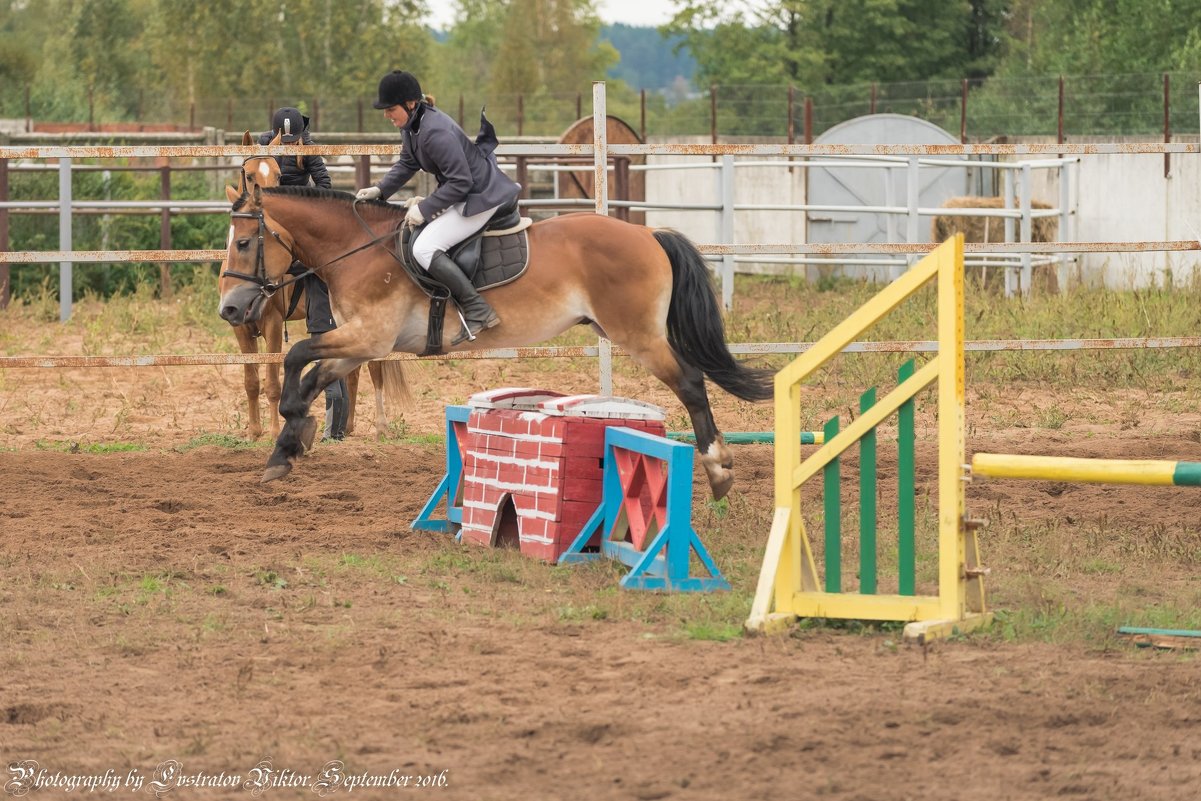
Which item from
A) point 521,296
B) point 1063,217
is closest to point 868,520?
point 521,296

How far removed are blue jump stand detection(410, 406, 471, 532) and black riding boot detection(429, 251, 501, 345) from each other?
403 millimetres

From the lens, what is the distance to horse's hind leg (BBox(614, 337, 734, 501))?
693 cm

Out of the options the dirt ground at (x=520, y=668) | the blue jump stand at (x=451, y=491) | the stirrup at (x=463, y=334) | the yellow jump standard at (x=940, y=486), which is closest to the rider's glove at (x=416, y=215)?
the stirrup at (x=463, y=334)

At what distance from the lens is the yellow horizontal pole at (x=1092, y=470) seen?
15.4 feet

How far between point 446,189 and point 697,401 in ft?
4.97

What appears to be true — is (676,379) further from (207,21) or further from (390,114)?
(207,21)

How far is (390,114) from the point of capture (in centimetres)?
711

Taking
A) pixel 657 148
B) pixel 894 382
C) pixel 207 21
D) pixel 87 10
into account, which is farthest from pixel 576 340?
pixel 87 10

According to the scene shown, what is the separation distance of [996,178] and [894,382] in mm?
9952

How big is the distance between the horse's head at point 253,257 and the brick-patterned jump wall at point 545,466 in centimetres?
138

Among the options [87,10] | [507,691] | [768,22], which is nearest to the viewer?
[507,691]

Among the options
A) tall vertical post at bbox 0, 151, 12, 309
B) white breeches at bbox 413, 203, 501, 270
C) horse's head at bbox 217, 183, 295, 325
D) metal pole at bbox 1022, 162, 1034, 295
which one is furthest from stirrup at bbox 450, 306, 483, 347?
tall vertical post at bbox 0, 151, 12, 309

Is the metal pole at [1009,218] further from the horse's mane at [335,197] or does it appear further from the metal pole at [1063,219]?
the horse's mane at [335,197]

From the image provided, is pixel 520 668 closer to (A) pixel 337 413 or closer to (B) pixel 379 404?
(A) pixel 337 413
